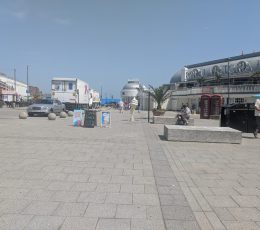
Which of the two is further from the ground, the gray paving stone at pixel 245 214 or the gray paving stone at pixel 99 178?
the gray paving stone at pixel 99 178

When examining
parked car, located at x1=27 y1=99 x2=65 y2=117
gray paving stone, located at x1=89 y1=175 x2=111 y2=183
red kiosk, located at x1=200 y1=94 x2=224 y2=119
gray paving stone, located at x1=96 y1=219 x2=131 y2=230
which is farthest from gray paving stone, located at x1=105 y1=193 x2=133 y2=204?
red kiosk, located at x1=200 y1=94 x2=224 y2=119

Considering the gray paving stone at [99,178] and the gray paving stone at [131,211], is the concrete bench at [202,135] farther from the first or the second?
the gray paving stone at [131,211]

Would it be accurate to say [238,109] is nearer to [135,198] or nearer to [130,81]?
[135,198]

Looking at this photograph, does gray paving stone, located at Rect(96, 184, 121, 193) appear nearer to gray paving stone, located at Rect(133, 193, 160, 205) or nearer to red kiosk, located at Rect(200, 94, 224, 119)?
gray paving stone, located at Rect(133, 193, 160, 205)

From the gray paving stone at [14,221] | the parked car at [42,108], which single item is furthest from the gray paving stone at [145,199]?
the parked car at [42,108]

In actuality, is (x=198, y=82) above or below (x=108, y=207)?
above

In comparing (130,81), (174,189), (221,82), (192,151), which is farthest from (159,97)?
(130,81)

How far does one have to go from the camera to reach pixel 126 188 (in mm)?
5410

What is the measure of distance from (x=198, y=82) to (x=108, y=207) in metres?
63.4

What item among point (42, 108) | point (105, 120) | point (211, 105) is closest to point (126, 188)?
point (105, 120)

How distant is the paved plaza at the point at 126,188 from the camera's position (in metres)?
4.01

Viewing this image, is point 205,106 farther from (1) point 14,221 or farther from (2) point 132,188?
(1) point 14,221

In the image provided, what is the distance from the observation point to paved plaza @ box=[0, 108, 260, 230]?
4.01 meters

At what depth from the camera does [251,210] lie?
4.52 meters
